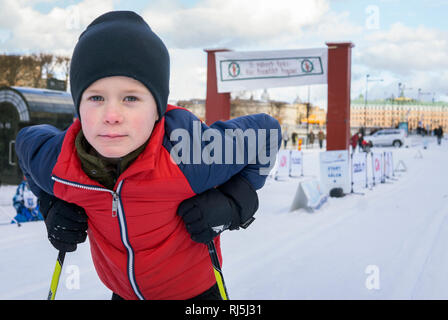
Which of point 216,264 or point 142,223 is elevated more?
point 142,223

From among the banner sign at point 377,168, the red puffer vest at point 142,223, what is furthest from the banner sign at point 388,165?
the red puffer vest at point 142,223

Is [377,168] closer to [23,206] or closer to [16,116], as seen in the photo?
A: [23,206]

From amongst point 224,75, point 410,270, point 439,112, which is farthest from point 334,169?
point 439,112

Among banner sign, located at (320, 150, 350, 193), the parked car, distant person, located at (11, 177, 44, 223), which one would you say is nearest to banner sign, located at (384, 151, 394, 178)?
banner sign, located at (320, 150, 350, 193)

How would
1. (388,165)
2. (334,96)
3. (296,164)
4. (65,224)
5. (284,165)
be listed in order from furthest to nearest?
(296,164) → (284,165) → (388,165) → (334,96) → (65,224)

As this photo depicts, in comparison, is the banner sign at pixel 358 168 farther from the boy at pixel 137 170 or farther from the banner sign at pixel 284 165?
the boy at pixel 137 170

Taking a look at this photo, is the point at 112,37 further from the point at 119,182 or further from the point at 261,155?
the point at 261,155

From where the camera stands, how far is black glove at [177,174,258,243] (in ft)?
4.78

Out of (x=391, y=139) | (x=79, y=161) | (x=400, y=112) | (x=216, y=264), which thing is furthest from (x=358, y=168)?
(x=400, y=112)

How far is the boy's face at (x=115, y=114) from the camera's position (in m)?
1.31

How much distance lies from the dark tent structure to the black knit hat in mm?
10455

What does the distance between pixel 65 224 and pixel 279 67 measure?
8306 millimetres

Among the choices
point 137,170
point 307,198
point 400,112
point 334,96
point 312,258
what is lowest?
point 312,258

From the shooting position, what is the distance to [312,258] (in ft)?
14.7
